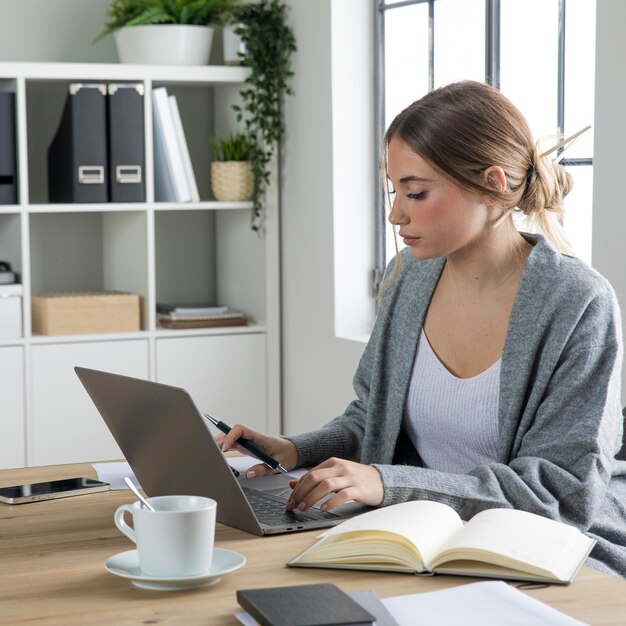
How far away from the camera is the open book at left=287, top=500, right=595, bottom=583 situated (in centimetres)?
107

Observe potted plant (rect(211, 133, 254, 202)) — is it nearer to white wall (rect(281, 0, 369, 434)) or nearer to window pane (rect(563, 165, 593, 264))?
white wall (rect(281, 0, 369, 434))

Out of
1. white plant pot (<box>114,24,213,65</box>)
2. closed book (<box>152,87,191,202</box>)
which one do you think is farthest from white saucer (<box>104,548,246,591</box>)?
white plant pot (<box>114,24,213,65</box>)

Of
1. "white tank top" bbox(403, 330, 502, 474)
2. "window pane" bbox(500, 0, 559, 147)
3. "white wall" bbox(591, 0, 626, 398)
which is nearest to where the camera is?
"white tank top" bbox(403, 330, 502, 474)

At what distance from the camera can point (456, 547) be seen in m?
1.07

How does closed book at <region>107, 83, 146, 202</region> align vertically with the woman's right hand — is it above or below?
above

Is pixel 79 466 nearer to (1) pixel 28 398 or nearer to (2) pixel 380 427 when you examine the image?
(2) pixel 380 427

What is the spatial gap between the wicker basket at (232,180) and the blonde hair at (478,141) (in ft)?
6.06

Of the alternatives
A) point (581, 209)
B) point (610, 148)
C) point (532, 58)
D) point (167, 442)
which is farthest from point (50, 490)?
point (532, 58)

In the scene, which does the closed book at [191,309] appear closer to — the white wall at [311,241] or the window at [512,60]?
the white wall at [311,241]

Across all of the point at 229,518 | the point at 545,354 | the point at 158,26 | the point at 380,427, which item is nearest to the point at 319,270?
the point at 158,26

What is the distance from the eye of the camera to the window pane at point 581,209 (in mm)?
2463

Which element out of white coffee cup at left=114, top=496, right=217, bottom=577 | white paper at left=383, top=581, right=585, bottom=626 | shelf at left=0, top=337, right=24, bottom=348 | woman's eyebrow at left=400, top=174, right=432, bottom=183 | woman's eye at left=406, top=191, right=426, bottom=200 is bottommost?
shelf at left=0, top=337, right=24, bottom=348

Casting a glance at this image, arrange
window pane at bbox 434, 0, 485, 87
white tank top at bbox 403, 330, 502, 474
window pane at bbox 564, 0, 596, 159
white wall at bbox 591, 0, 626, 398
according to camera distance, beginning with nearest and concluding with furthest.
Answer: white tank top at bbox 403, 330, 502, 474, white wall at bbox 591, 0, 626, 398, window pane at bbox 564, 0, 596, 159, window pane at bbox 434, 0, 485, 87

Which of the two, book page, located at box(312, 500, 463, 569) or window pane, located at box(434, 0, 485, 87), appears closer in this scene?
book page, located at box(312, 500, 463, 569)
